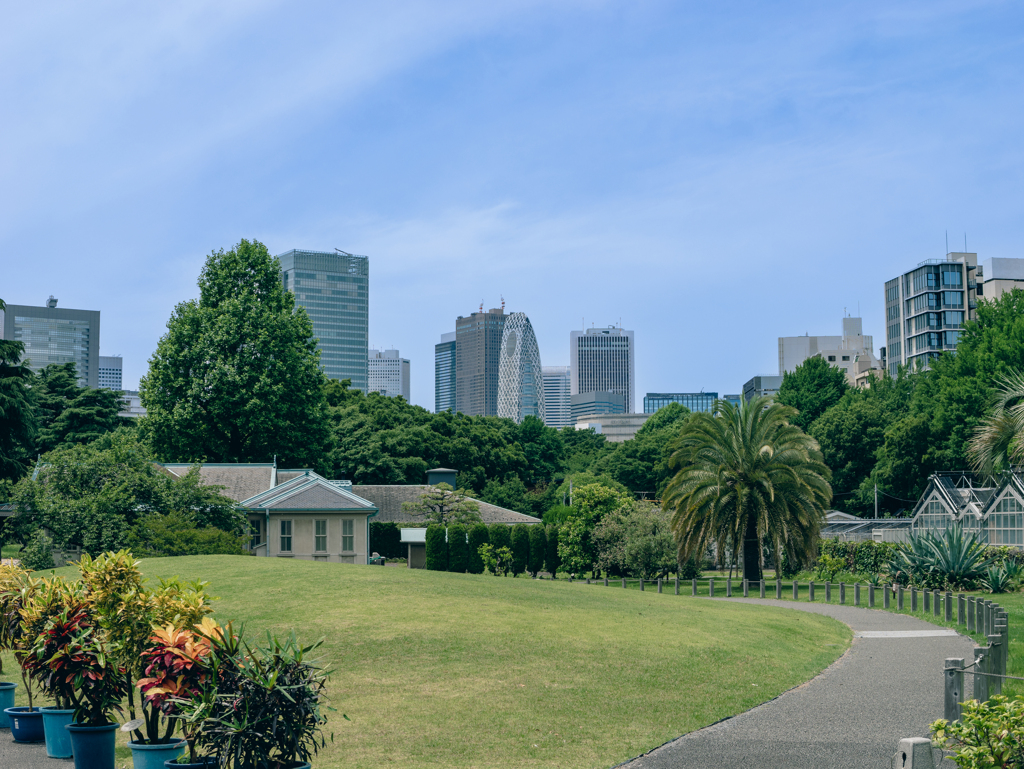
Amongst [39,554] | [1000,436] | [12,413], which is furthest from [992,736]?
[12,413]

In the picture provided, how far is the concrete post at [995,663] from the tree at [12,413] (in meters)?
39.4

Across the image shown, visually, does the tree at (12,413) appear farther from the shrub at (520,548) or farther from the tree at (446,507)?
the shrub at (520,548)

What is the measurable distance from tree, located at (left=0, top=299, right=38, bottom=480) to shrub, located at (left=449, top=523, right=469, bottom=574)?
763 inches

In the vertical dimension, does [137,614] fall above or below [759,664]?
above

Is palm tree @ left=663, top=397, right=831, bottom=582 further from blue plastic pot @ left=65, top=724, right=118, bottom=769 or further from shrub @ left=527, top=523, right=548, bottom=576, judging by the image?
blue plastic pot @ left=65, top=724, right=118, bottom=769

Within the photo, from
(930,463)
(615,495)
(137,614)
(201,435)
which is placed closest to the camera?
(137,614)

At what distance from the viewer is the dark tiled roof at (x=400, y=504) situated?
62.4m

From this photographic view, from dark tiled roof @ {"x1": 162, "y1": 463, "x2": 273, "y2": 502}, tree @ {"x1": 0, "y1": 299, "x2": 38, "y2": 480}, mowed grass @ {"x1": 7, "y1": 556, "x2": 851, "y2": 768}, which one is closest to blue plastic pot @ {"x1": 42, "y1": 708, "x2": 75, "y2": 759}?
mowed grass @ {"x1": 7, "y1": 556, "x2": 851, "y2": 768}

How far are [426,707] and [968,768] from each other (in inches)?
286

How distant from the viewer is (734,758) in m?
10.6

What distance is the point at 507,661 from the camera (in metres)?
15.4

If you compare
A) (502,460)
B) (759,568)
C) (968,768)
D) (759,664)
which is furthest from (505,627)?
(502,460)

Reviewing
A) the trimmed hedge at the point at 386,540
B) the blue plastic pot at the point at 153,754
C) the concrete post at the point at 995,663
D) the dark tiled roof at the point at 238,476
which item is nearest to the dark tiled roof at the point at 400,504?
the trimmed hedge at the point at 386,540

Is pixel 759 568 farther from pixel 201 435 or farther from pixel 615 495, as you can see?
pixel 201 435
